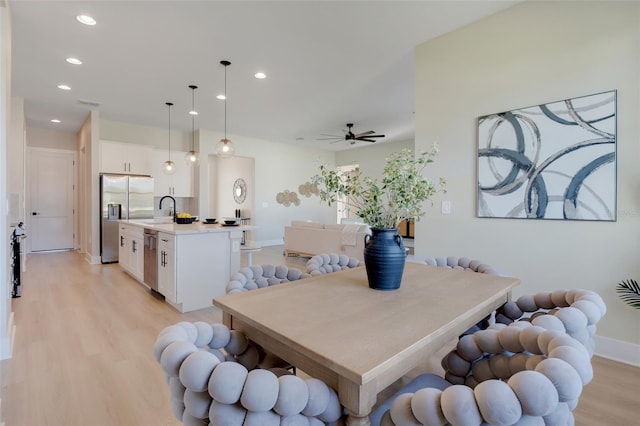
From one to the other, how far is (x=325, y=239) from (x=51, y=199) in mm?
6294

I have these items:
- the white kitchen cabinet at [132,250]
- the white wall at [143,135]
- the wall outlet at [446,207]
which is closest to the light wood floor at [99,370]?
the white kitchen cabinet at [132,250]

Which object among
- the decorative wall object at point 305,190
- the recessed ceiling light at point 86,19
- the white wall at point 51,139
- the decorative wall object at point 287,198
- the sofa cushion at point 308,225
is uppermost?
the recessed ceiling light at point 86,19

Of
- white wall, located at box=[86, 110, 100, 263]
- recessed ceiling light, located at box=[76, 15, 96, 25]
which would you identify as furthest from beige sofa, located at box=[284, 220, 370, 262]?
recessed ceiling light, located at box=[76, 15, 96, 25]

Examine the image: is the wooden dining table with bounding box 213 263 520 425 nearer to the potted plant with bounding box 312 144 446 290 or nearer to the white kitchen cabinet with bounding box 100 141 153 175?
the potted plant with bounding box 312 144 446 290

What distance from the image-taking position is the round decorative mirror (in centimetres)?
861

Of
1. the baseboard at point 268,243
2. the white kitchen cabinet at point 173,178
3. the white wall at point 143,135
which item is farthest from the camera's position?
the baseboard at point 268,243

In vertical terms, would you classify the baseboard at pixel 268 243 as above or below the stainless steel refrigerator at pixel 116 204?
below

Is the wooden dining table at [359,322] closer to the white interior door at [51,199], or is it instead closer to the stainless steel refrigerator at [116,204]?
the stainless steel refrigerator at [116,204]

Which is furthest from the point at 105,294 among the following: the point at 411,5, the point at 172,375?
the point at 411,5

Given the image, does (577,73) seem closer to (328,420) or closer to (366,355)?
(366,355)

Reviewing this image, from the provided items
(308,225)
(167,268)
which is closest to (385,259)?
(167,268)

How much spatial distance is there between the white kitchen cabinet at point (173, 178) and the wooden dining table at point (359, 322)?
20.7 feet

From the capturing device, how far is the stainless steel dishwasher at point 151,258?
3859mm

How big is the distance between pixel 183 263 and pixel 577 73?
155 inches
